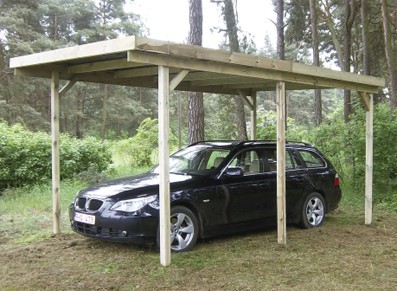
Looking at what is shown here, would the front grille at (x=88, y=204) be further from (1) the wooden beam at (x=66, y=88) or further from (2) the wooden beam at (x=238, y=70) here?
(2) the wooden beam at (x=238, y=70)

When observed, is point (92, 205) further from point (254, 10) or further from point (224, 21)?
point (254, 10)

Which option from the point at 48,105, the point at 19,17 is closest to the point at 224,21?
the point at 19,17

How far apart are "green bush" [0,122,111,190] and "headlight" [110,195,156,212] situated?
6557mm

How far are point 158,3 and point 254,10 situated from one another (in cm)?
1284

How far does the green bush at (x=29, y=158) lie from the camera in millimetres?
11406

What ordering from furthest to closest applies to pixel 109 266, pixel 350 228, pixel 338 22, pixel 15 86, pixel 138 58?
1. pixel 15 86
2. pixel 338 22
3. pixel 350 228
4. pixel 109 266
5. pixel 138 58

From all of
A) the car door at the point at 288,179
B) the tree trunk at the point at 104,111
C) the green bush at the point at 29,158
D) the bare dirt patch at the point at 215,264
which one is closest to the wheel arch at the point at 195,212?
the bare dirt patch at the point at 215,264

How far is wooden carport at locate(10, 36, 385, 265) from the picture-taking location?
17.7 ft

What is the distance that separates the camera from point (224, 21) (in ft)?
57.5

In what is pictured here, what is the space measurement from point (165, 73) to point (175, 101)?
33153 millimetres

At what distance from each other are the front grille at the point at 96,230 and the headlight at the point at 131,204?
0.30m

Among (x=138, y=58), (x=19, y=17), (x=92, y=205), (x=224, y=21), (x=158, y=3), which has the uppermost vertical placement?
(x=158, y=3)

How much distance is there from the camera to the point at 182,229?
631cm

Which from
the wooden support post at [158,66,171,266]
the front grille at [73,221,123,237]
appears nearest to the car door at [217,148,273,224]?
the wooden support post at [158,66,171,266]
